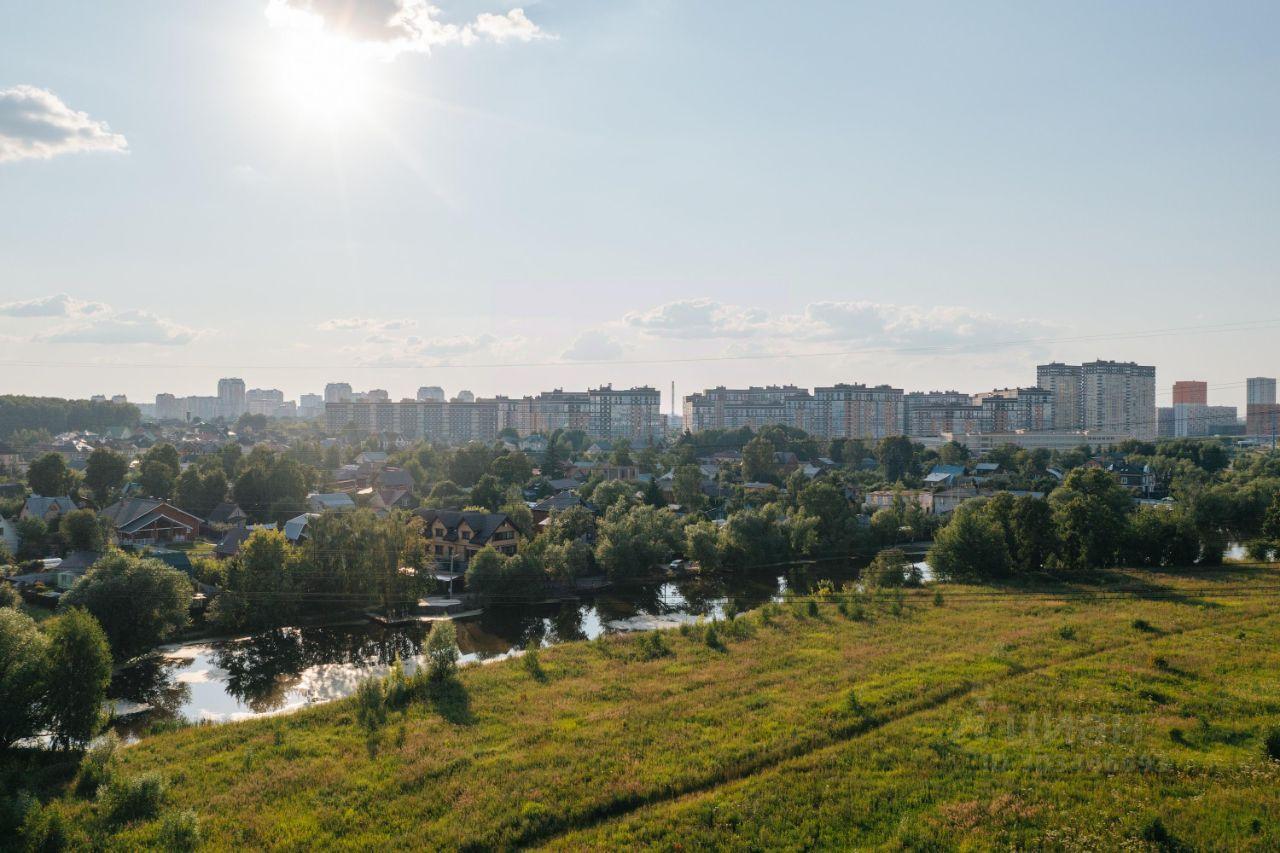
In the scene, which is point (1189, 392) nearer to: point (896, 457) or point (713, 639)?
point (896, 457)

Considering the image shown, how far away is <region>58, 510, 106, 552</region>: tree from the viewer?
91.5 feet

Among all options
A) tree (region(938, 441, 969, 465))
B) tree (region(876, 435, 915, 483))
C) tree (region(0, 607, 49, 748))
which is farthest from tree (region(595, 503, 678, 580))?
tree (region(938, 441, 969, 465))

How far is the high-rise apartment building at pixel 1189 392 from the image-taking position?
122750mm

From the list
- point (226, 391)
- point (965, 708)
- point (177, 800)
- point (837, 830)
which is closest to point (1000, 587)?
point (965, 708)

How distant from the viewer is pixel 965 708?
42.0ft

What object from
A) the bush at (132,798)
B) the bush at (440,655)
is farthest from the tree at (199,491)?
the bush at (132,798)

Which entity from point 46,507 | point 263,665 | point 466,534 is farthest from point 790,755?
point 46,507

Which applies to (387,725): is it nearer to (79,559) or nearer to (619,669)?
(619,669)

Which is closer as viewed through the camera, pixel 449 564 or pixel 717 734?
pixel 717 734

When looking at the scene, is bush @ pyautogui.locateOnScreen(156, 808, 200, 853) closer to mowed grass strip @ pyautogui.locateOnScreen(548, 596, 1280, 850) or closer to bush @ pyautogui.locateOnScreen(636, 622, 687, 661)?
mowed grass strip @ pyautogui.locateOnScreen(548, 596, 1280, 850)

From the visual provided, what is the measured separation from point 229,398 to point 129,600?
16240 centimetres

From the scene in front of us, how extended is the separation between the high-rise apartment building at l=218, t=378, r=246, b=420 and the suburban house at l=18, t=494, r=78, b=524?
139 meters

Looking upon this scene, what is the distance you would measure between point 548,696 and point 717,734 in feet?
13.5

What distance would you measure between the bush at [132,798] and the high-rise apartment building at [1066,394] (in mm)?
95859
